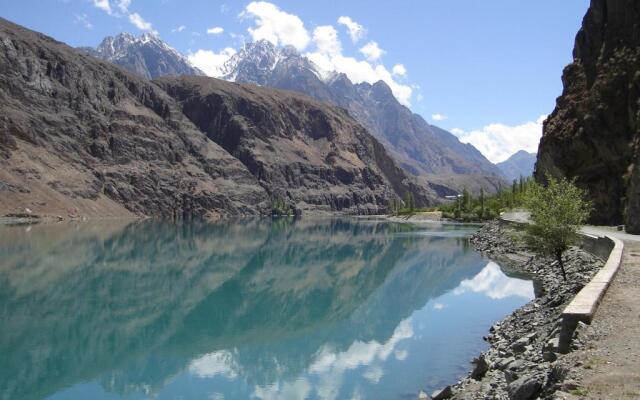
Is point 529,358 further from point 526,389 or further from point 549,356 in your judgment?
point 526,389

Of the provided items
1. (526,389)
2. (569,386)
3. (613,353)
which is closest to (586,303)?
(613,353)

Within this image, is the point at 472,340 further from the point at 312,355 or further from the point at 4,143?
the point at 4,143

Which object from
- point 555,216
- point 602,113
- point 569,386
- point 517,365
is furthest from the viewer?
point 602,113

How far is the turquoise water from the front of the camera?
24.2 m

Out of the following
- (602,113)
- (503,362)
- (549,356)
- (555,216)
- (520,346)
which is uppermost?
(602,113)

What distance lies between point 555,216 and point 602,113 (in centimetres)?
4339

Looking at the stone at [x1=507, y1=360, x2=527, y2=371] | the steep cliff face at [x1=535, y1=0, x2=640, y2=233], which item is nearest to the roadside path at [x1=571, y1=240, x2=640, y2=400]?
the stone at [x1=507, y1=360, x2=527, y2=371]

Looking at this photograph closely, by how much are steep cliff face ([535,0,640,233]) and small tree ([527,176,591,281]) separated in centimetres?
2990

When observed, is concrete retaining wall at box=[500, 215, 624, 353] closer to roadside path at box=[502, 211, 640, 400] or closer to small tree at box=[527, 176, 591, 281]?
roadside path at box=[502, 211, 640, 400]

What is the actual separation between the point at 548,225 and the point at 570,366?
19404 mm

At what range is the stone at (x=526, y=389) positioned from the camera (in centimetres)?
1260

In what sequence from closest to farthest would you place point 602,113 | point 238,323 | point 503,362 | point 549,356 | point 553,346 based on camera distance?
point 549,356, point 553,346, point 503,362, point 238,323, point 602,113

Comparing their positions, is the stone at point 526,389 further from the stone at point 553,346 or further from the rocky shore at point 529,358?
the stone at point 553,346

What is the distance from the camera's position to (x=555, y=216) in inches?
1182
